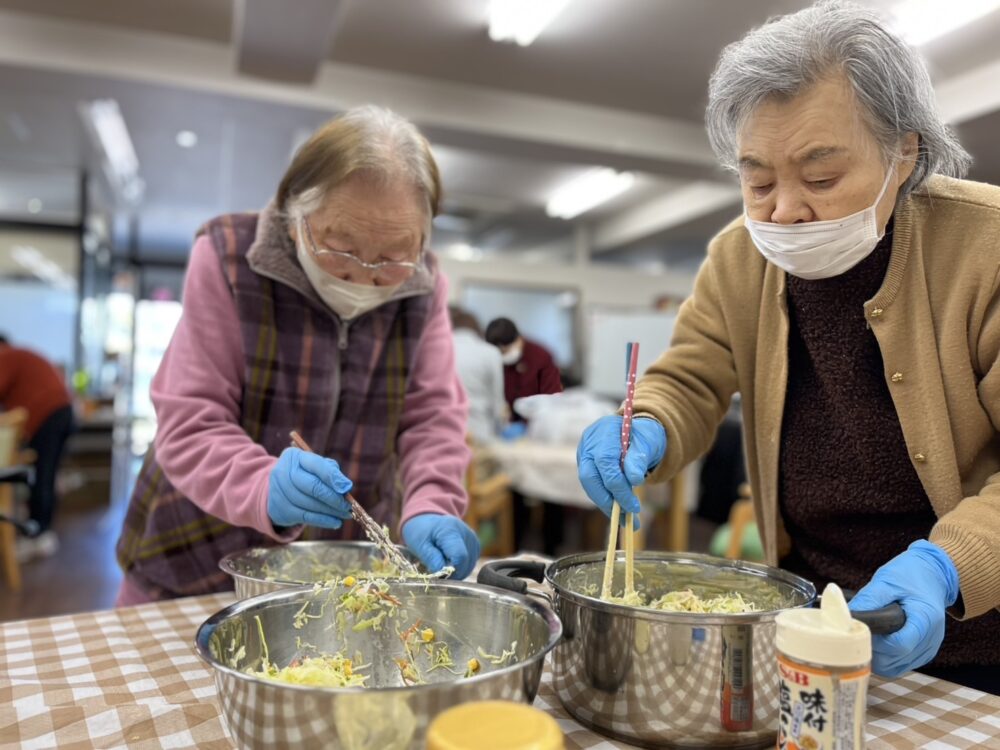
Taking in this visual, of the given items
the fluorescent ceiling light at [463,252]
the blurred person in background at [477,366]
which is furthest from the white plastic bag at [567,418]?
the fluorescent ceiling light at [463,252]

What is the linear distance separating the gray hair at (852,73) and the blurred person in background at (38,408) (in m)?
4.93

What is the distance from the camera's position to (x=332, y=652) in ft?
3.16

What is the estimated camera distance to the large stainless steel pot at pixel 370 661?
0.63 meters

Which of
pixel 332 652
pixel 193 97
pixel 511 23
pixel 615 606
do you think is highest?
pixel 511 23

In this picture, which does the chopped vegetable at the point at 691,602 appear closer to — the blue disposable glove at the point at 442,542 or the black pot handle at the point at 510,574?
the black pot handle at the point at 510,574

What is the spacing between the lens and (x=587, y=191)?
26.4 ft

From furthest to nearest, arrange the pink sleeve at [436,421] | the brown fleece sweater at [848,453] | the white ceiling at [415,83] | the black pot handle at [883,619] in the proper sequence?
the white ceiling at [415,83] < the pink sleeve at [436,421] < the brown fleece sweater at [848,453] < the black pot handle at [883,619]

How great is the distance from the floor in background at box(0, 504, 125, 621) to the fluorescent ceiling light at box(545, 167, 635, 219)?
507 centimetres

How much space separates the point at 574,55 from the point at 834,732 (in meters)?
4.98

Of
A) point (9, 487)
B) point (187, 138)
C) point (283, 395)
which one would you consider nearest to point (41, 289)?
point (187, 138)

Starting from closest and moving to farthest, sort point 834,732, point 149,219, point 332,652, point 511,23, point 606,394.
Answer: point 834,732, point 332,652, point 511,23, point 606,394, point 149,219

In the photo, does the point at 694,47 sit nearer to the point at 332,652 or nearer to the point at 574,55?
the point at 574,55

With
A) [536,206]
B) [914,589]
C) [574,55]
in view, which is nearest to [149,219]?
[536,206]

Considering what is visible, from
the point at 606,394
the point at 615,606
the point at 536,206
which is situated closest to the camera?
the point at 615,606
